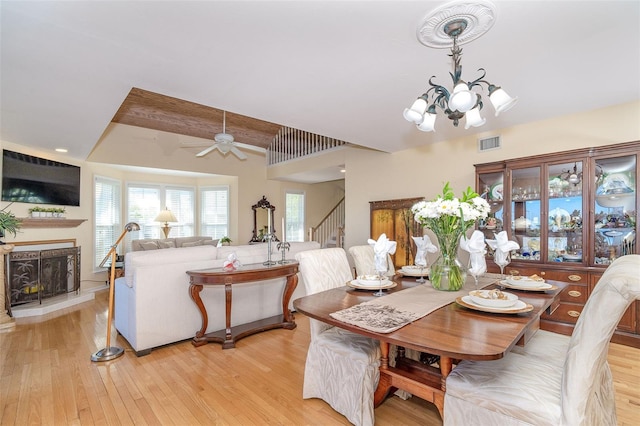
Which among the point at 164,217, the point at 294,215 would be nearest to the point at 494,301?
the point at 164,217

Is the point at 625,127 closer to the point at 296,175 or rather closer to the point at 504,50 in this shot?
the point at 504,50

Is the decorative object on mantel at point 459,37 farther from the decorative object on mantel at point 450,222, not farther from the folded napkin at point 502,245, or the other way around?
the folded napkin at point 502,245

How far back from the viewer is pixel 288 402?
2.05m

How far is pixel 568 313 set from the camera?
122 inches

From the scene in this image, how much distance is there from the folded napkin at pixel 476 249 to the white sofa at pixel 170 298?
2403mm

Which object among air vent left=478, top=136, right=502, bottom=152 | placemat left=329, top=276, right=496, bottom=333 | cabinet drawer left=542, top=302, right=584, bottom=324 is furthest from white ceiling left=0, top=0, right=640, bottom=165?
cabinet drawer left=542, top=302, right=584, bottom=324

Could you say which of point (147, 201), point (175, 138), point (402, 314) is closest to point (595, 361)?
point (402, 314)

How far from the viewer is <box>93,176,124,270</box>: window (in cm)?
589

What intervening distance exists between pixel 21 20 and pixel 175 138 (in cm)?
495

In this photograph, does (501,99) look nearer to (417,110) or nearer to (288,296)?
(417,110)

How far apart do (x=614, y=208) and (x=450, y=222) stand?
93.8 inches

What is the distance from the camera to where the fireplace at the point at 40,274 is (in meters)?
4.21

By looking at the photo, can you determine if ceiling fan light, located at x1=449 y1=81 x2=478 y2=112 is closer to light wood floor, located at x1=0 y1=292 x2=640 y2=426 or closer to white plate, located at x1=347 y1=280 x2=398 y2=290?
white plate, located at x1=347 y1=280 x2=398 y2=290

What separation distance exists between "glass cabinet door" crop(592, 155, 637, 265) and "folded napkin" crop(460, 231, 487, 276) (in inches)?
77.1
